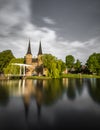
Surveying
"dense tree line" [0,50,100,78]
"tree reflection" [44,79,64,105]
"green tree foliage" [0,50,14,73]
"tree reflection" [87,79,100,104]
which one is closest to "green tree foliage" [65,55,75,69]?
"dense tree line" [0,50,100,78]

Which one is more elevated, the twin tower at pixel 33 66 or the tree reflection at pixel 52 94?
the twin tower at pixel 33 66

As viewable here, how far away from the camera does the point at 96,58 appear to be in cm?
6112

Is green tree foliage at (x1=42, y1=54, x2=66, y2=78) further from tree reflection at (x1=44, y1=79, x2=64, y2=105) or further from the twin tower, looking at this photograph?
tree reflection at (x1=44, y1=79, x2=64, y2=105)

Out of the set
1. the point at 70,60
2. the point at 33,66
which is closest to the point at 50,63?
the point at 33,66

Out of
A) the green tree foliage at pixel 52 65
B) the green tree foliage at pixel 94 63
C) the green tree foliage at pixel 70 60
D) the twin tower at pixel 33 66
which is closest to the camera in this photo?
the green tree foliage at pixel 52 65

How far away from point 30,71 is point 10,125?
164ft

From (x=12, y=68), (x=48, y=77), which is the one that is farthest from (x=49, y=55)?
(x=12, y=68)

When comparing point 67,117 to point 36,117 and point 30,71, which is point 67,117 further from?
point 30,71

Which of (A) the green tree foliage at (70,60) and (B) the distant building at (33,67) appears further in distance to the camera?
(A) the green tree foliage at (70,60)

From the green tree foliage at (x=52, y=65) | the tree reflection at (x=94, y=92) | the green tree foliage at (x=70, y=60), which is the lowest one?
the tree reflection at (x=94, y=92)

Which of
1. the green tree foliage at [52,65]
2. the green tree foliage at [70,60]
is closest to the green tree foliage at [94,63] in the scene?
the green tree foliage at [70,60]

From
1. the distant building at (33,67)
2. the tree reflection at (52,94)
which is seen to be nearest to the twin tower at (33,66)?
the distant building at (33,67)

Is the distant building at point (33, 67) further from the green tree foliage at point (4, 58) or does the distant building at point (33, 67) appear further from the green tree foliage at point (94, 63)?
the green tree foliage at point (94, 63)

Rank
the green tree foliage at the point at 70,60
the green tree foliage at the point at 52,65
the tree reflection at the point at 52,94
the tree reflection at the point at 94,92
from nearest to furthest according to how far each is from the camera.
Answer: the tree reflection at the point at 52,94, the tree reflection at the point at 94,92, the green tree foliage at the point at 52,65, the green tree foliage at the point at 70,60
